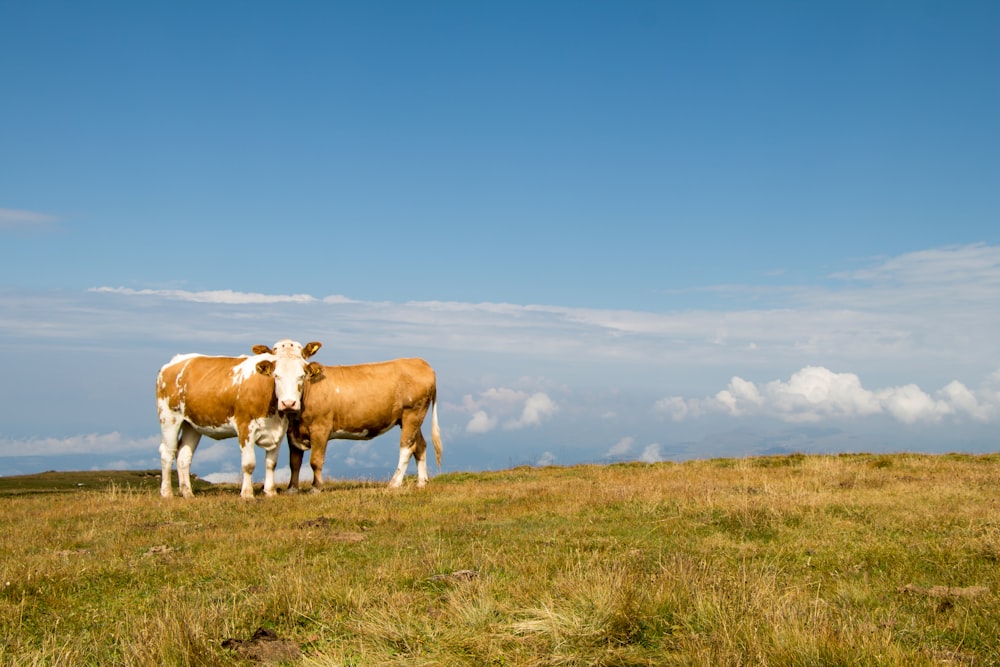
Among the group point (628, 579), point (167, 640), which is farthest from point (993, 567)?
point (167, 640)

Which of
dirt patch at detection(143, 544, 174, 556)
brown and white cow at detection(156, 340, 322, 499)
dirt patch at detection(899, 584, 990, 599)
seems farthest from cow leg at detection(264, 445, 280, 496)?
dirt patch at detection(899, 584, 990, 599)

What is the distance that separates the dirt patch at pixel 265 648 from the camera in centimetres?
577

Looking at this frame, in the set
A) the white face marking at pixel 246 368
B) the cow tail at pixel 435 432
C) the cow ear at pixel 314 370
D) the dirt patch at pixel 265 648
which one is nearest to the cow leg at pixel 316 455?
the cow ear at pixel 314 370

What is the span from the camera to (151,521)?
43.7ft

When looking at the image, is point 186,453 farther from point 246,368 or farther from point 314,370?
point 314,370

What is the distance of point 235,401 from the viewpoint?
57.4 feet

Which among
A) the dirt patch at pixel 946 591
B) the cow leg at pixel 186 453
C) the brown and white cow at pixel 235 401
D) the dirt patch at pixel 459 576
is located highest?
the brown and white cow at pixel 235 401

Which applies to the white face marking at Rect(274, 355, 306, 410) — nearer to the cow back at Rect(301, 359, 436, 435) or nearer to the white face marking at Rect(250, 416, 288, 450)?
the white face marking at Rect(250, 416, 288, 450)

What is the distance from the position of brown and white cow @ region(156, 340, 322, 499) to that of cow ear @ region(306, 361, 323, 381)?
0.09ft

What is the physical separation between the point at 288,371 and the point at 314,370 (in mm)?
905

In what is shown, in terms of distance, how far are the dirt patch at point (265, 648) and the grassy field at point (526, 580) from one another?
0.02 m

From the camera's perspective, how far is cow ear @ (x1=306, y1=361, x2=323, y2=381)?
17.7 metres

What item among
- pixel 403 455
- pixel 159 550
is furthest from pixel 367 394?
pixel 159 550

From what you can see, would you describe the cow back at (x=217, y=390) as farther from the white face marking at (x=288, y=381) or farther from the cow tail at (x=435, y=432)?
the cow tail at (x=435, y=432)
